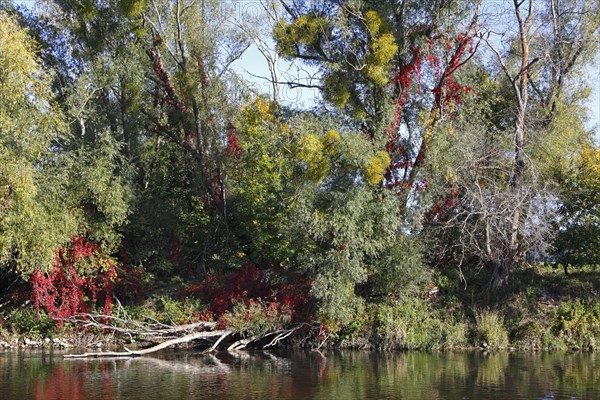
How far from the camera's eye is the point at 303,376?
17812 mm

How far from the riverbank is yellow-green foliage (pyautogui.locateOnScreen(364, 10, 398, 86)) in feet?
26.2

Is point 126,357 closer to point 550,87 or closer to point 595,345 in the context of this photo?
point 595,345

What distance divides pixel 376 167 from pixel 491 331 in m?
6.87

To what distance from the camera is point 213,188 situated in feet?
101

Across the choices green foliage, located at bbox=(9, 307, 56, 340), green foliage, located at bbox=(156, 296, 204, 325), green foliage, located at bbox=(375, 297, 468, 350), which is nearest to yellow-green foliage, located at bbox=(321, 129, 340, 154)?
green foliage, located at bbox=(375, 297, 468, 350)

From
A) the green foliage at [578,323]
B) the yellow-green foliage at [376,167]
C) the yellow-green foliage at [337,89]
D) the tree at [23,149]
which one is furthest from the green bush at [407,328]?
the tree at [23,149]

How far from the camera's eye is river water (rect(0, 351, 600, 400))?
Answer: 14.9 metres

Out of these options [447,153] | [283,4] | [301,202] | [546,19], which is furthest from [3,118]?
[546,19]

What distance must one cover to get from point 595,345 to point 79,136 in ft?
67.0

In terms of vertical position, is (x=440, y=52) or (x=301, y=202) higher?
(x=440, y=52)

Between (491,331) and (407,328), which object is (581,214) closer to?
(491,331)

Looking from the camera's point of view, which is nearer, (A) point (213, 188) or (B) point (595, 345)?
(B) point (595, 345)

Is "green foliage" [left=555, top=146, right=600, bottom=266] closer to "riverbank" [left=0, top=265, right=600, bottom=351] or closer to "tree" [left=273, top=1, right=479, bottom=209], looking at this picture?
"riverbank" [left=0, top=265, right=600, bottom=351]

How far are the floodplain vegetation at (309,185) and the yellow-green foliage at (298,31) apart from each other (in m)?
0.09
